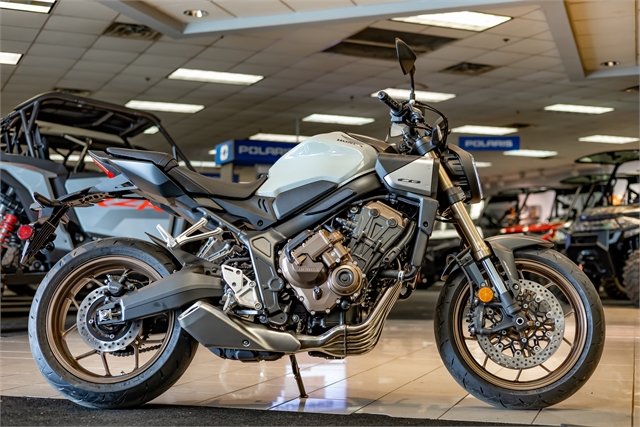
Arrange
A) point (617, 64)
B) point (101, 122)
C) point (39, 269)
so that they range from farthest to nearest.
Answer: point (617, 64) → point (101, 122) → point (39, 269)

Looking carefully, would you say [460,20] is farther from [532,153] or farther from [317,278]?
[532,153]

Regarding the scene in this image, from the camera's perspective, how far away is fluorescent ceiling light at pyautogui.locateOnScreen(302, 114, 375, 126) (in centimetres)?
1755

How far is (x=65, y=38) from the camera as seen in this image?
11.4 m

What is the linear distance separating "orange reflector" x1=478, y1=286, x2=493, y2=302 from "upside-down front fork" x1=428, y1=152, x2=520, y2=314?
0.03 metres

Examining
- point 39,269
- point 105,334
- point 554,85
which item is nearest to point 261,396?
point 105,334

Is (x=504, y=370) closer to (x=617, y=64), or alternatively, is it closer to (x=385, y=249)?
(x=385, y=249)

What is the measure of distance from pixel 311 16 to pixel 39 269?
509 centimetres

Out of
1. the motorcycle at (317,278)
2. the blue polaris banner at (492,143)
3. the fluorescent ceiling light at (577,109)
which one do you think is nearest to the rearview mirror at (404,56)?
the motorcycle at (317,278)

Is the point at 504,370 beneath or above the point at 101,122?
beneath

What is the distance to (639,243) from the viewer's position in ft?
32.8

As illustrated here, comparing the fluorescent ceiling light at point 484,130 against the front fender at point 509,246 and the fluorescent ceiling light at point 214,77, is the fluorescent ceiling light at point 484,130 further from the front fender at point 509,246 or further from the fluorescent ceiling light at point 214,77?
the front fender at point 509,246

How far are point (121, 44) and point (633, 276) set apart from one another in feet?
26.8

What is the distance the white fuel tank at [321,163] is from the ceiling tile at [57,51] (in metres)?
9.44

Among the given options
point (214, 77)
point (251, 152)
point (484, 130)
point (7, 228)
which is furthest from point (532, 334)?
point (484, 130)
